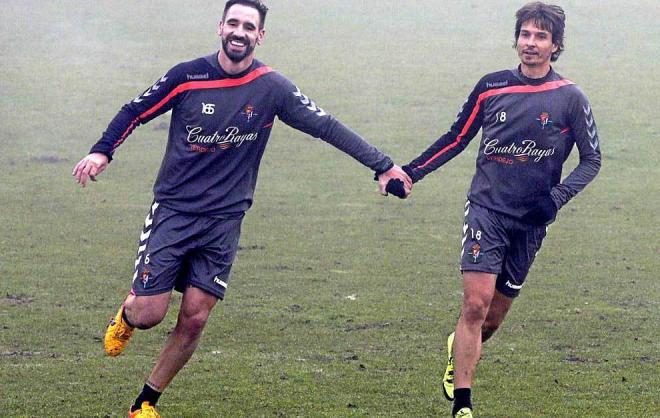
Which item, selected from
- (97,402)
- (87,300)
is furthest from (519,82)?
(87,300)

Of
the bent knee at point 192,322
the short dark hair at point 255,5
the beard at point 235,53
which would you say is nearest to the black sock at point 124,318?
the bent knee at point 192,322

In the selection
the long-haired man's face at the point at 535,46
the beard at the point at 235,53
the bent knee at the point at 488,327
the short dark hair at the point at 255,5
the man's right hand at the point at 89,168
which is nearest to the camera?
the man's right hand at the point at 89,168

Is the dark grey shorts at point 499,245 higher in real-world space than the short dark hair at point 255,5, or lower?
lower

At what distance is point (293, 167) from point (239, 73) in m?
16.4

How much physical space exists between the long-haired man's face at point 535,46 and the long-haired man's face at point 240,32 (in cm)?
188

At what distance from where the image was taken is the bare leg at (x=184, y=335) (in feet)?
27.3

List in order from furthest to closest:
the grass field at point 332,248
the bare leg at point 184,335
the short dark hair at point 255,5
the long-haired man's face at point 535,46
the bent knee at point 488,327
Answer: the grass field at point 332,248
the bent knee at point 488,327
the long-haired man's face at point 535,46
the short dark hair at point 255,5
the bare leg at point 184,335

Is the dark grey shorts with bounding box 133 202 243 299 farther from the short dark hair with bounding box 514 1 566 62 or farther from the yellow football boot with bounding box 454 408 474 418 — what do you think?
the short dark hair with bounding box 514 1 566 62

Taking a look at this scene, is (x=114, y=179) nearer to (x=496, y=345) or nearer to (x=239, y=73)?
(x=496, y=345)

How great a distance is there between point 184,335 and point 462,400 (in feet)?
6.37

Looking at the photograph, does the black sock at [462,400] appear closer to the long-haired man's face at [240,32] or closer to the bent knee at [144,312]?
the bent knee at [144,312]

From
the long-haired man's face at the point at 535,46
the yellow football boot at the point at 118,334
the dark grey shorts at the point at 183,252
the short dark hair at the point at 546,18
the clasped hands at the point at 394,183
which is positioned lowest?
the yellow football boot at the point at 118,334

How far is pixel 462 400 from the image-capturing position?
27.3ft

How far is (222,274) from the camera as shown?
8.45m
